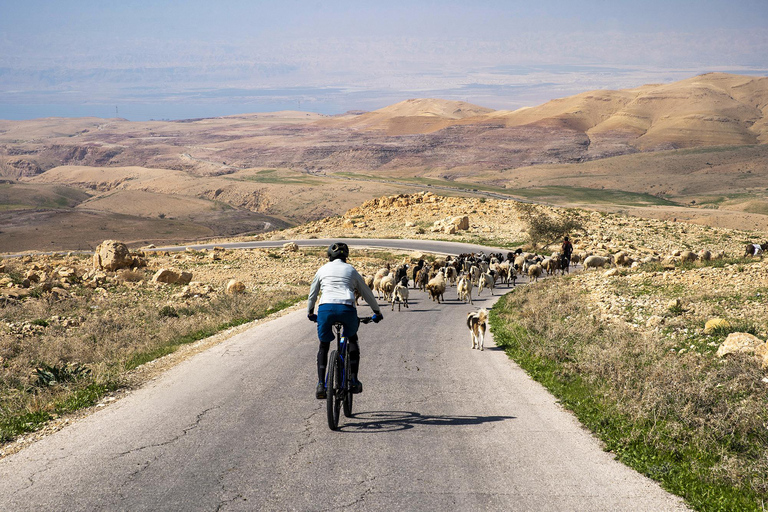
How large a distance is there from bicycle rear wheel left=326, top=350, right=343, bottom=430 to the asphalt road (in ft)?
0.70

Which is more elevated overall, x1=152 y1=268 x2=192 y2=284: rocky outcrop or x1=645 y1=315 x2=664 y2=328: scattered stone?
x1=645 y1=315 x2=664 y2=328: scattered stone

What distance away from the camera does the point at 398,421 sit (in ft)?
27.1

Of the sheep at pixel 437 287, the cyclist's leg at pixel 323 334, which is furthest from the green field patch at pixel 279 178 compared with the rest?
the cyclist's leg at pixel 323 334

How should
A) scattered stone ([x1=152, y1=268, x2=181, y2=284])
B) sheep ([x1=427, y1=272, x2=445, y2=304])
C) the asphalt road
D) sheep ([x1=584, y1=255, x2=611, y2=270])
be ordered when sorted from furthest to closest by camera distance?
sheep ([x1=584, y1=255, x2=611, y2=270]), scattered stone ([x1=152, y1=268, x2=181, y2=284]), sheep ([x1=427, y1=272, x2=445, y2=304]), the asphalt road

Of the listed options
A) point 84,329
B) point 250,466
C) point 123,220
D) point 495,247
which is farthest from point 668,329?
point 123,220

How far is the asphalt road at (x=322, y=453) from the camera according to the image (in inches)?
233

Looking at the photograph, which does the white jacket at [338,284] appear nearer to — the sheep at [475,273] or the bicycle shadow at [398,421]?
the bicycle shadow at [398,421]

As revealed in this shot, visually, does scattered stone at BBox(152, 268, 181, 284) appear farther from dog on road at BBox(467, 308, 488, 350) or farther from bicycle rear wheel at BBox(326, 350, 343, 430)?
bicycle rear wheel at BBox(326, 350, 343, 430)

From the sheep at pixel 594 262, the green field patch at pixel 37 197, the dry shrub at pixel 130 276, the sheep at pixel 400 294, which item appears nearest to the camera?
the sheep at pixel 400 294

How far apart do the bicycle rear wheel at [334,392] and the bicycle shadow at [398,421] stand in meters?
0.23

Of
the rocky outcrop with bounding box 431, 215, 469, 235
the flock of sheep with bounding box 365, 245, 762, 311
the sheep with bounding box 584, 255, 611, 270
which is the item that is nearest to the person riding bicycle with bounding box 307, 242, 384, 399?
the flock of sheep with bounding box 365, 245, 762, 311

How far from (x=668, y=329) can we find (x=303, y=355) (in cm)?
870

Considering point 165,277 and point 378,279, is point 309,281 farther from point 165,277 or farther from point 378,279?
point 378,279

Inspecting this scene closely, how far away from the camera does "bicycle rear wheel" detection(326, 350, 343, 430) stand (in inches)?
301
